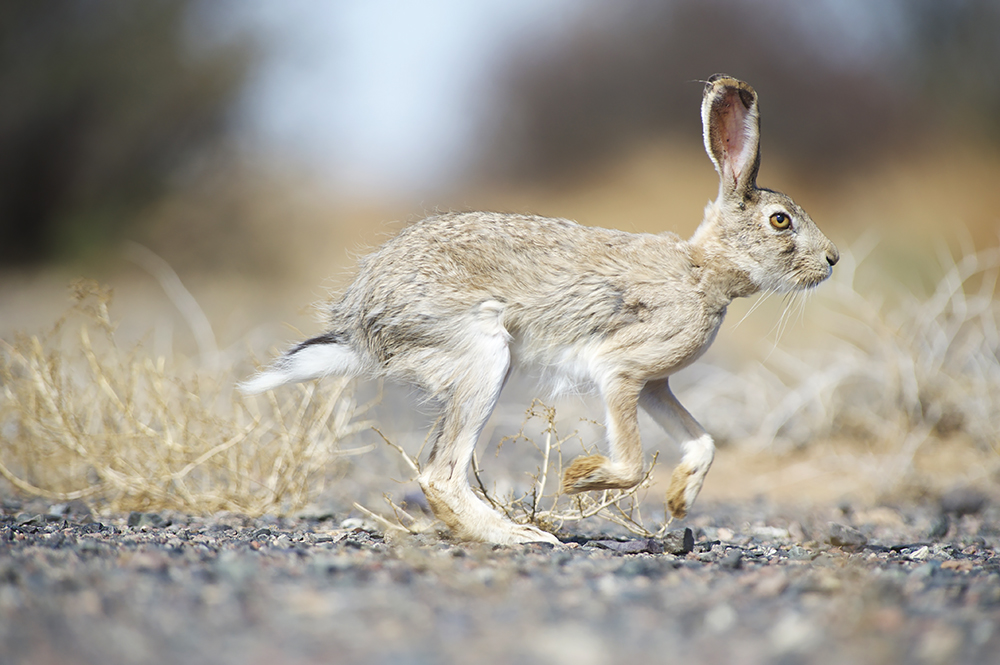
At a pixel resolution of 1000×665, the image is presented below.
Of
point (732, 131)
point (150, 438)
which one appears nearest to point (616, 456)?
point (732, 131)

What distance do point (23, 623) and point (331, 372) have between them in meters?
2.14

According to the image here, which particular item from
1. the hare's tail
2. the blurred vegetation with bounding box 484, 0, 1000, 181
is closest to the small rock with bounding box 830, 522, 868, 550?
the hare's tail

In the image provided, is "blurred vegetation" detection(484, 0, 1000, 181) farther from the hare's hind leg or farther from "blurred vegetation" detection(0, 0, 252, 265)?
the hare's hind leg

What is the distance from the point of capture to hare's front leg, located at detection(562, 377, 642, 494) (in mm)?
3727

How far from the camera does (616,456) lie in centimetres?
387

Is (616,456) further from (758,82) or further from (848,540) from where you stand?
(758,82)

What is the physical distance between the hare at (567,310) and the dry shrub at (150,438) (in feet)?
2.11

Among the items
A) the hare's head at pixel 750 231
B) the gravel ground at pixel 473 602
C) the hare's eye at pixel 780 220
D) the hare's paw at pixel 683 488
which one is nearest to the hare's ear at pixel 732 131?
the hare's head at pixel 750 231

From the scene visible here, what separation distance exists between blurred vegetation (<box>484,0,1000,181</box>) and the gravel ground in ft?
56.2

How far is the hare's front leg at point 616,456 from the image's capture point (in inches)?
147

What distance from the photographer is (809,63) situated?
69.3ft

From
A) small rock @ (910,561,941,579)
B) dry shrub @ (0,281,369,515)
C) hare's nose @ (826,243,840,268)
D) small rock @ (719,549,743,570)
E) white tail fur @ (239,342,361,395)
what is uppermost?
hare's nose @ (826,243,840,268)

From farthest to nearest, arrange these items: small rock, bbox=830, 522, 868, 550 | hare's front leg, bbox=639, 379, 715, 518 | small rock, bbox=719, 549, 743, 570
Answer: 1. hare's front leg, bbox=639, 379, 715, 518
2. small rock, bbox=830, 522, 868, 550
3. small rock, bbox=719, 549, 743, 570

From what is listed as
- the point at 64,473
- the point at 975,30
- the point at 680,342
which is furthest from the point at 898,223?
the point at 64,473
